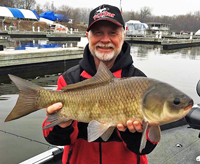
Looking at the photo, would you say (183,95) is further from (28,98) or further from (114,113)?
(28,98)

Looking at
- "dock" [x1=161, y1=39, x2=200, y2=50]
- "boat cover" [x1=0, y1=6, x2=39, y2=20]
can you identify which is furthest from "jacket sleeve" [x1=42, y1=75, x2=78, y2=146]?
"boat cover" [x1=0, y1=6, x2=39, y2=20]

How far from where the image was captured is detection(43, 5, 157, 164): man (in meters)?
1.73

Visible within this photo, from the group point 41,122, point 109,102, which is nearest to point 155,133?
point 109,102

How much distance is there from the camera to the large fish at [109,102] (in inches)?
54.1

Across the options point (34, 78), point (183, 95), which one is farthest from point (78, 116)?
point (34, 78)

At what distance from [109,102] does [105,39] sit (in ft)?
2.12

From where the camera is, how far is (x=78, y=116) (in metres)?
1.62

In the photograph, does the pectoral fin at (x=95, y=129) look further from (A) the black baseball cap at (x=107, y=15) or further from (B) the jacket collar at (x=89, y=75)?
(A) the black baseball cap at (x=107, y=15)

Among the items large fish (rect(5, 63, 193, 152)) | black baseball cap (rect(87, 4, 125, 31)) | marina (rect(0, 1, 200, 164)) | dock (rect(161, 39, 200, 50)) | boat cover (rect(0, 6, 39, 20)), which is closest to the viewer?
large fish (rect(5, 63, 193, 152))

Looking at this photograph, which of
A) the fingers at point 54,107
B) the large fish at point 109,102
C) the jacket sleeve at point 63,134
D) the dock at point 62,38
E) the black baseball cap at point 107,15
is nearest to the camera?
the large fish at point 109,102

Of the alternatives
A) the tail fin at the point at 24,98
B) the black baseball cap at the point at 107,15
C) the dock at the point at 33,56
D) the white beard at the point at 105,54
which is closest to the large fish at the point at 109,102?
the tail fin at the point at 24,98

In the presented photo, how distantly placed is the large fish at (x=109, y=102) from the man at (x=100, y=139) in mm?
214

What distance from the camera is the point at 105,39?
6.07ft

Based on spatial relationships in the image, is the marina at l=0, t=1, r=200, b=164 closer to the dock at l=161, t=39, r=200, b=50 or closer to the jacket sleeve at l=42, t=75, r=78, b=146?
the jacket sleeve at l=42, t=75, r=78, b=146
